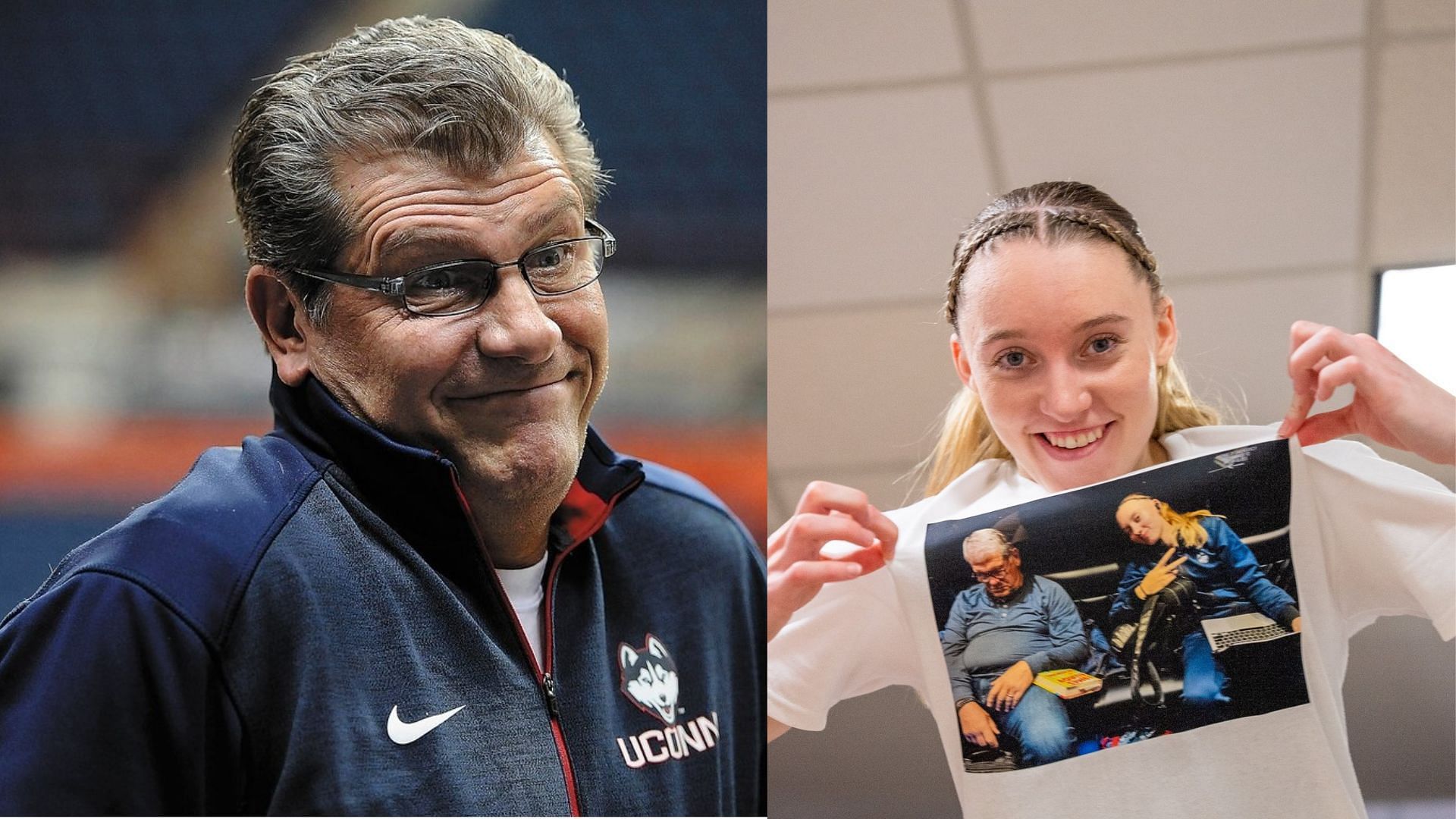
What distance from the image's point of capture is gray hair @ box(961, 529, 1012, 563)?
82.7 inches

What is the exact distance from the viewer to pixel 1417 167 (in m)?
2.15

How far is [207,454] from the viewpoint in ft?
6.55

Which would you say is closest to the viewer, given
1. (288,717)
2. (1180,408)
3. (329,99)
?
(288,717)

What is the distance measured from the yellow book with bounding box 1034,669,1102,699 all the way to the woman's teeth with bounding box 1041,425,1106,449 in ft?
1.23

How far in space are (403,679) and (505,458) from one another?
1.22ft

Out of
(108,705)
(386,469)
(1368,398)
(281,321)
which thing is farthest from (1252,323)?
(108,705)

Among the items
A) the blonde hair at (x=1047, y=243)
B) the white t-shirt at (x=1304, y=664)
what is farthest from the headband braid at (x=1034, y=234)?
the white t-shirt at (x=1304, y=664)

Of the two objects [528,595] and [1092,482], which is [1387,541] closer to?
[1092,482]

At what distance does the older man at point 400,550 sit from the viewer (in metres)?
1.77

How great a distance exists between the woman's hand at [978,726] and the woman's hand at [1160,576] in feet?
1.08

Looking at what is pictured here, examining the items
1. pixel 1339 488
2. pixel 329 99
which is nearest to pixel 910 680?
pixel 1339 488

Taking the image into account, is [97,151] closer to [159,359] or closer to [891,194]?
[159,359]

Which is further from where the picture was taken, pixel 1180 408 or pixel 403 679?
pixel 1180 408

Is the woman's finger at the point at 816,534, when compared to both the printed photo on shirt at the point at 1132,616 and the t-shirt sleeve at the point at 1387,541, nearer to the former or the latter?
the printed photo on shirt at the point at 1132,616
